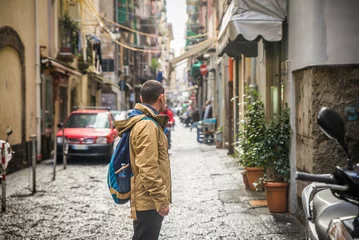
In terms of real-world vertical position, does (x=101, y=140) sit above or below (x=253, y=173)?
above

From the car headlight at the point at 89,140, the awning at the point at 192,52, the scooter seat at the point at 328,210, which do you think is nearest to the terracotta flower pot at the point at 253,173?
the scooter seat at the point at 328,210

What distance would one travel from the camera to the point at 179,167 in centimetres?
1323

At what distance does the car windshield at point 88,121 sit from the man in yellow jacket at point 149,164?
12364 millimetres

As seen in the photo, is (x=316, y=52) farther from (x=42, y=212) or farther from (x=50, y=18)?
(x=50, y=18)

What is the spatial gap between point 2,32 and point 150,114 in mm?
10010

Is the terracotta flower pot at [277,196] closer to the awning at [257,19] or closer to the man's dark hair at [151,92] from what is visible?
the awning at [257,19]

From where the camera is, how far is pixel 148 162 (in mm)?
3436

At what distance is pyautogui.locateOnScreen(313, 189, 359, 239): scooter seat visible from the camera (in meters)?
2.61

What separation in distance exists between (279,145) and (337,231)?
504 centimetres

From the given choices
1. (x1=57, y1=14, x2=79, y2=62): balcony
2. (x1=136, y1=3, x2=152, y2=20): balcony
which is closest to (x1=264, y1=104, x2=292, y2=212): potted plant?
(x1=57, y1=14, x2=79, y2=62): balcony

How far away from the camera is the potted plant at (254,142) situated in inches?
302

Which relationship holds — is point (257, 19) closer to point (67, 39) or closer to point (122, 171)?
point (122, 171)

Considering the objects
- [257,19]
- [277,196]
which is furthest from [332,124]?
[257,19]

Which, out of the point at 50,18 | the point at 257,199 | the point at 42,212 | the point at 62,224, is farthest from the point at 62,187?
the point at 50,18
